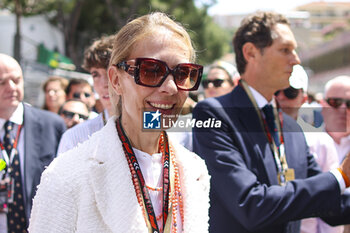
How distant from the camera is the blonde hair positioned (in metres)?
1.73

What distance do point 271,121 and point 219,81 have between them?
2542 millimetres

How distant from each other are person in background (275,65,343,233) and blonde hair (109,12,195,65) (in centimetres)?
157

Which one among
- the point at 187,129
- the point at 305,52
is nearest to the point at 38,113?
the point at 187,129

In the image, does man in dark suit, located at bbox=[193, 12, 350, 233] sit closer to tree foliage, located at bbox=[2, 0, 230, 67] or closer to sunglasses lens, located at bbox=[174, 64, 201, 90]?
sunglasses lens, located at bbox=[174, 64, 201, 90]

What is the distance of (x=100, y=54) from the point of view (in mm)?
3188

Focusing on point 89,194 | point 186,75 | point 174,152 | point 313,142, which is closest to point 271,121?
point 174,152

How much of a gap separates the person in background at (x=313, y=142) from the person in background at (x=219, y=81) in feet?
3.18

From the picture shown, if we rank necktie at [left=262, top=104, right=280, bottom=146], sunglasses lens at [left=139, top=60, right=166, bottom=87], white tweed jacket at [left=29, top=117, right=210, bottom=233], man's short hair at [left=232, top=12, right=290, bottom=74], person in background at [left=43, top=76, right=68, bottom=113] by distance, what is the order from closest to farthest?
white tweed jacket at [left=29, top=117, right=210, bottom=233]
sunglasses lens at [left=139, top=60, right=166, bottom=87]
necktie at [left=262, top=104, right=280, bottom=146]
man's short hair at [left=232, top=12, right=290, bottom=74]
person in background at [left=43, top=76, right=68, bottom=113]

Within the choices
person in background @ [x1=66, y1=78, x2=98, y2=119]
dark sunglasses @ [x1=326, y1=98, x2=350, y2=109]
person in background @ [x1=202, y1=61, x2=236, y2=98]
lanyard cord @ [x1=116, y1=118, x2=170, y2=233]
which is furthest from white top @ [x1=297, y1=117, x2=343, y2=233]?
person in background @ [x1=66, y1=78, x2=98, y2=119]

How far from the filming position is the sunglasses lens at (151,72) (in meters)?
1.67

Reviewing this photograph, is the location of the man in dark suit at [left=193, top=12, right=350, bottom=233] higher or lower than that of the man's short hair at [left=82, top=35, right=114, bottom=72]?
lower

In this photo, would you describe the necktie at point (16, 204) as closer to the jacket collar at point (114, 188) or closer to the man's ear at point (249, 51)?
the jacket collar at point (114, 188)

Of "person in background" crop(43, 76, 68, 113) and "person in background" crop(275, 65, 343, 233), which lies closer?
"person in background" crop(275, 65, 343, 233)

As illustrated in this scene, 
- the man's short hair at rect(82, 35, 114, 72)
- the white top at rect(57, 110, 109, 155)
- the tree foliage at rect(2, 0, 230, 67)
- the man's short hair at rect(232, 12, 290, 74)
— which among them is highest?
the tree foliage at rect(2, 0, 230, 67)
